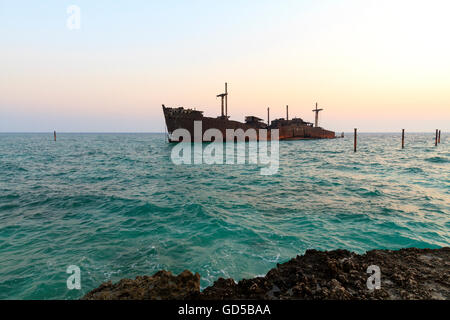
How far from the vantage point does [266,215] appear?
7.48m

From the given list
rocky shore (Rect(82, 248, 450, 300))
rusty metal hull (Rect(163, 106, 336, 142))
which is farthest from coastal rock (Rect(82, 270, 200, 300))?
rusty metal hull (Rect(163, 106, 336, 142))

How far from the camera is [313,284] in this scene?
9.39 ft

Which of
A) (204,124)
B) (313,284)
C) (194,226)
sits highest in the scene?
(204,124)

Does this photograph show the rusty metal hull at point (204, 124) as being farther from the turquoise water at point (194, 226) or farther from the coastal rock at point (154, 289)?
the coastal rock at point (154, 289)

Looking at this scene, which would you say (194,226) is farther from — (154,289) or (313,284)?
(313,284)

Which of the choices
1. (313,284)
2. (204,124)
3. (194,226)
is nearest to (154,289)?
(313,284)

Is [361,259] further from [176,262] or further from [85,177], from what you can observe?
[85,177]

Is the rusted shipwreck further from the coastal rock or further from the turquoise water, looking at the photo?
the coastal rock

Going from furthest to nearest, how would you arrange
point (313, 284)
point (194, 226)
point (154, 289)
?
point (194, 226), point (313, 284), point (154, 289)

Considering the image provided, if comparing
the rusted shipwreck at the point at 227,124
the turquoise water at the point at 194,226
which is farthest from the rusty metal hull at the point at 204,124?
the turquoise water at the point at 194,226

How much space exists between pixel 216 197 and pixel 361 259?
22.3ft

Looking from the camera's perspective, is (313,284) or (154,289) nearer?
(154,289)

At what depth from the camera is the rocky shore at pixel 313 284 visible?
2.68 metres

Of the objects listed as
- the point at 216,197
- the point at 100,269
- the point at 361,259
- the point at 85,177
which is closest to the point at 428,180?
the point at 216,197
